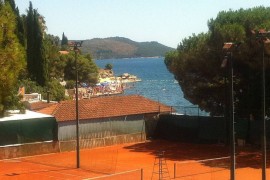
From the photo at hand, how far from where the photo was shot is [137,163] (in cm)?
3491

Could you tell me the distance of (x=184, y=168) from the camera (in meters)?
31.2

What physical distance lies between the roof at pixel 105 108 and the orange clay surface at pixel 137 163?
297cm

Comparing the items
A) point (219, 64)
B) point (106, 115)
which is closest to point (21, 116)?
point (106, 115)

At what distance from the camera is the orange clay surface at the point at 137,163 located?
29.7 meters

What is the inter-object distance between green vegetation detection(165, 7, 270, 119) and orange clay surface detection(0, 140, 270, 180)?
3735 millimetres

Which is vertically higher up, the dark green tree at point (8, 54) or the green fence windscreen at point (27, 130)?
the dark green tree at point (8, 54)

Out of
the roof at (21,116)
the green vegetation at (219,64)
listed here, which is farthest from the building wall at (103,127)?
the green vegetation at (219,64)

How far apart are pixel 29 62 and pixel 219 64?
130ft

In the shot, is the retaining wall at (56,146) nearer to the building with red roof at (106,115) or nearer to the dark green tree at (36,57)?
the building with red roof at (106,115)

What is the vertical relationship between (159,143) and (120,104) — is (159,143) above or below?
below

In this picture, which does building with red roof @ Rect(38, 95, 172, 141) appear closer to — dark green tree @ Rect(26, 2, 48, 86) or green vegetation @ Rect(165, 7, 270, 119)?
green vegetation @ Rect(165, 7, 270, 119)

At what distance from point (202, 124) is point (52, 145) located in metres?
13.2

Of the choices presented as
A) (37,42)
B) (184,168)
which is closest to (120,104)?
(184,168)

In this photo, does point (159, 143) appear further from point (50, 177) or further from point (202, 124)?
point (50, 177)
